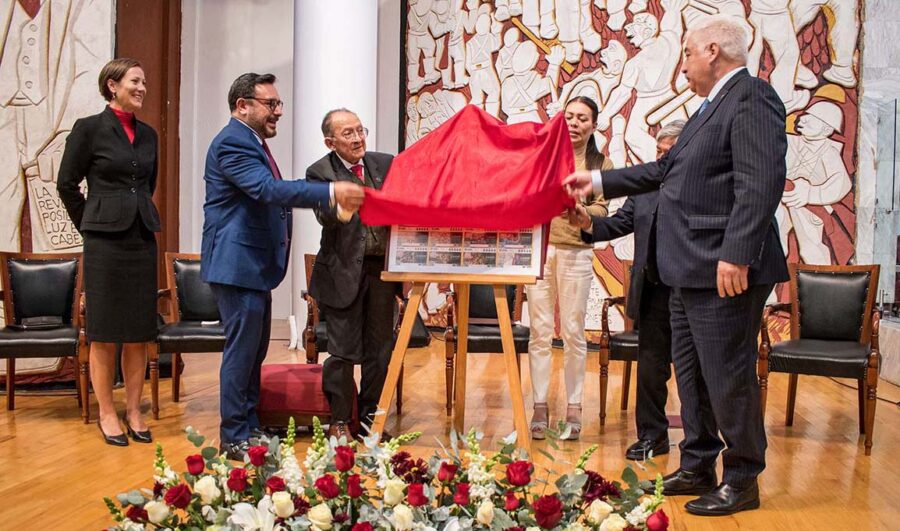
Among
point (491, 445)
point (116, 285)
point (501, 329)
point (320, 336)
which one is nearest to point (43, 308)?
point (116, 285)

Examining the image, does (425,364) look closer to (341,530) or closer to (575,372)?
(575,372)

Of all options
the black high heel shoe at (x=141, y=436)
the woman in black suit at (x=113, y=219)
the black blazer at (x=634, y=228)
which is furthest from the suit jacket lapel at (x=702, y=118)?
the black high heel shoe at (x=141, y=436)

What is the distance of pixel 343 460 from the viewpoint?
1553 mm

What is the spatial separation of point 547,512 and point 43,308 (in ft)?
13.5

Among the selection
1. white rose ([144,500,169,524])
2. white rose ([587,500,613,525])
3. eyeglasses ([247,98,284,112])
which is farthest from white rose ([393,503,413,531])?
eyeglasses ([247,98,284,112])

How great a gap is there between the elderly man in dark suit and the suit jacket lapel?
2.13 ft

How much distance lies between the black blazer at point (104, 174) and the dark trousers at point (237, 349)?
666mm

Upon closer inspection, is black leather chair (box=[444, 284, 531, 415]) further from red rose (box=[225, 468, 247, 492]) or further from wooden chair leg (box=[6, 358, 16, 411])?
red rose (box=[225, 468, 247, 492])

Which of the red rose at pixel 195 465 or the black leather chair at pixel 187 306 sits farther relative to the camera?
the black leather chair at pixel 187 306

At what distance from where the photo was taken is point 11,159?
508 cm

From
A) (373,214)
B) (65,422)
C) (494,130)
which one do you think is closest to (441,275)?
(373,214)

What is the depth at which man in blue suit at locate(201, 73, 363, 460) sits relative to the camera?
135 inches

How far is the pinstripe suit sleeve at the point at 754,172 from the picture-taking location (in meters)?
2.77

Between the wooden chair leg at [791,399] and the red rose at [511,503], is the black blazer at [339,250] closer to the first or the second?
the red rose at [511,503]
